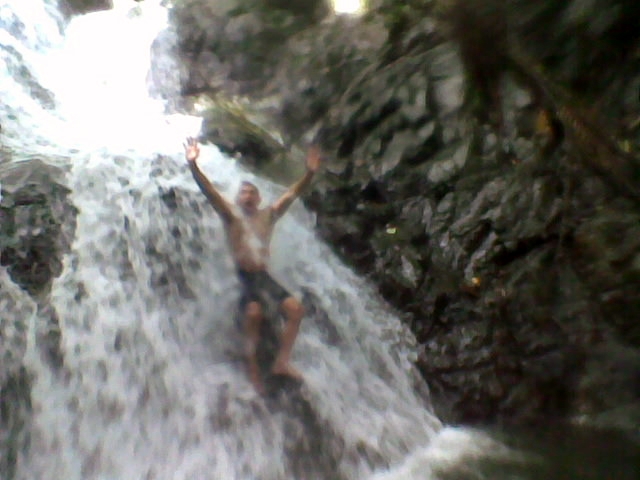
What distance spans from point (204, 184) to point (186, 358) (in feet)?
4.41

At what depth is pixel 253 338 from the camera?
5203 mm

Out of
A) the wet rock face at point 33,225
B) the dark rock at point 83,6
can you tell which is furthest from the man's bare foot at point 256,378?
the dark rock at point 83,6

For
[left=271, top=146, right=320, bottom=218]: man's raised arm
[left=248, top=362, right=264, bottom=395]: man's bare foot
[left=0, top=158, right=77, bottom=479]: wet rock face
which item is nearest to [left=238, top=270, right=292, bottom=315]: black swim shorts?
[left=248, top=362, right=264, bottom=395]: man's bare foot

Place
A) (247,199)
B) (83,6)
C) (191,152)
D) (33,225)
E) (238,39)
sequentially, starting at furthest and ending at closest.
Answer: (83,6)
(238,39)
(33,225)
(247,199)
(191,152)

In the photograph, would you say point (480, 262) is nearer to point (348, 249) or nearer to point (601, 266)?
point (601, 266)

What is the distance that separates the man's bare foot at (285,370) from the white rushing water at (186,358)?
0.64 feet

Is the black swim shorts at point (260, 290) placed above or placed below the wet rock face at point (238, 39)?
below

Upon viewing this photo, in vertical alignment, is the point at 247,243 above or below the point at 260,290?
above

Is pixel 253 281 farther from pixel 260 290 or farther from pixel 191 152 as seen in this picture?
pixel 191 152

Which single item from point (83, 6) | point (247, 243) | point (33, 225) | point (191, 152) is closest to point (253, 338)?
point (247, 243)

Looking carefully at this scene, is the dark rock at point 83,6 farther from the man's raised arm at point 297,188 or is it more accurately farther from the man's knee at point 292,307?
the man's knee at point 292,307

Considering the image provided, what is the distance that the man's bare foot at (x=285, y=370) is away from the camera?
5.28 m

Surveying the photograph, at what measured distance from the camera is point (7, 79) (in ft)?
30.2

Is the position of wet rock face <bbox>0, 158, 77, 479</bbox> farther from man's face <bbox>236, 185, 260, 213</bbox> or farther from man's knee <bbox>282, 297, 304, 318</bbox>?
man's knee <bbox>282, 297, 304, 318</bbox>
